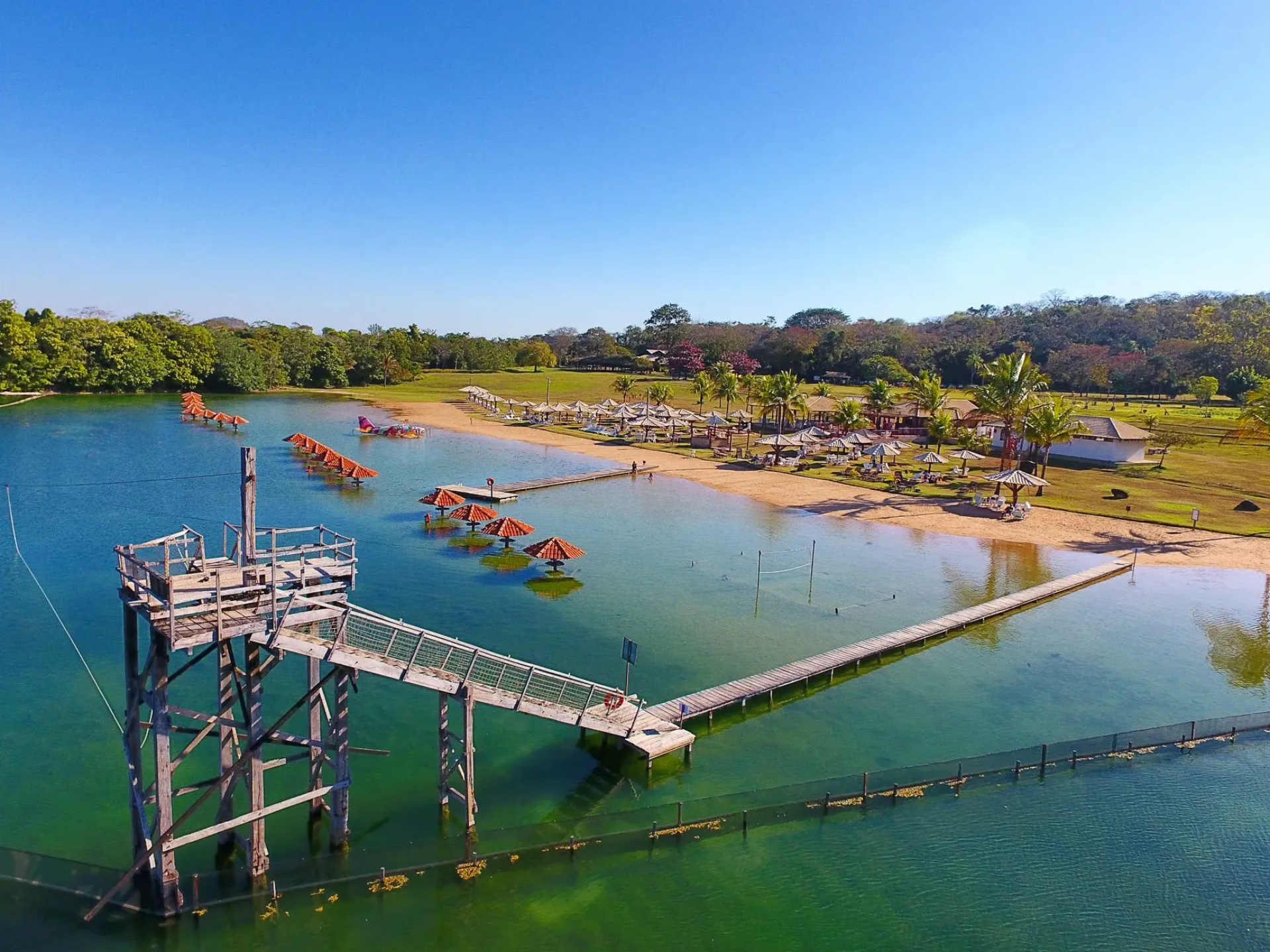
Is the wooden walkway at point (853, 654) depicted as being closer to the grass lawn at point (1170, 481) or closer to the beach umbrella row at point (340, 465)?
the grass lawn at point (1170, 481)

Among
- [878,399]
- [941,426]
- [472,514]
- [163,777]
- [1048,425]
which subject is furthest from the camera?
[878,399]

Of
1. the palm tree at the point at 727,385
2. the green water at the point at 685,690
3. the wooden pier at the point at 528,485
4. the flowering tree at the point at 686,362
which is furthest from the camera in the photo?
the flowering tree at the point at 686,362

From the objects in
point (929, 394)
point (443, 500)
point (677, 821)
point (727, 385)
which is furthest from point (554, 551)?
point (727, 385)

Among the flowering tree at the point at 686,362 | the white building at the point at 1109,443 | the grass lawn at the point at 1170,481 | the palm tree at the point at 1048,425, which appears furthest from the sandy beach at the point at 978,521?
the flowering tree at the point at 686,362

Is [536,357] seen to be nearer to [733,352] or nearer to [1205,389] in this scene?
[733,352]

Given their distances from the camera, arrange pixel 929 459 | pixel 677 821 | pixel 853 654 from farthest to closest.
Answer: pixel 929 459
pixel 853 654
pixel 677 821

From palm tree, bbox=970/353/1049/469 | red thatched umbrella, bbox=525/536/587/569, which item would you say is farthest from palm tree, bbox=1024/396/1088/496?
red thatched umbrella, bbox=525/536/587/569

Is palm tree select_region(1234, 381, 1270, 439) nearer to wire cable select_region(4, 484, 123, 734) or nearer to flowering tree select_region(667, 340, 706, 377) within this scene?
wire cable select_region(4, 484, 123, 734)
